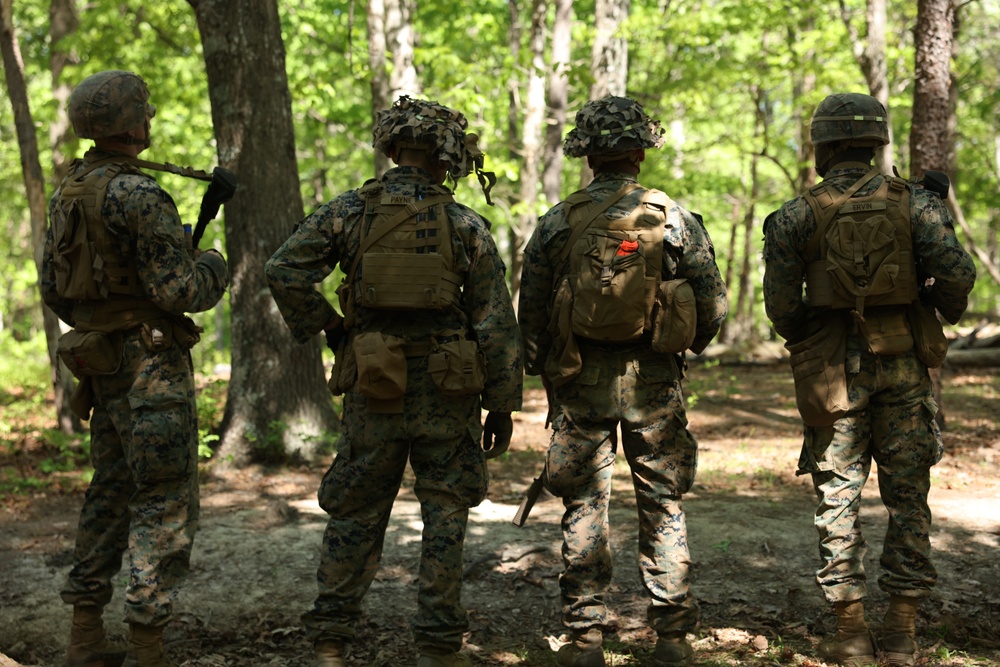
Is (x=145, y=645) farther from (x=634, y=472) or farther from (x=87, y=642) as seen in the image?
(x=634, y=472)

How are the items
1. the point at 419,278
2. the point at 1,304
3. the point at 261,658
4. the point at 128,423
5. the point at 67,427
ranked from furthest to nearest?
the point at 1,304
the point at 67,427
the point at 261,658
the point at 128,423
the point at 419,278

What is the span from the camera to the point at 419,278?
384 cm

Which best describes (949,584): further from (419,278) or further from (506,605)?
(419,278)

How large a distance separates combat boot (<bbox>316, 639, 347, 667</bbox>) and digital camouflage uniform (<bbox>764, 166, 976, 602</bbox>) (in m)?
2.26

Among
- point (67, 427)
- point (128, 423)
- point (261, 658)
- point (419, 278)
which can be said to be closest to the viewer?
point (419, 278)

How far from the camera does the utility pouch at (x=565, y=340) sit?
4211 mm

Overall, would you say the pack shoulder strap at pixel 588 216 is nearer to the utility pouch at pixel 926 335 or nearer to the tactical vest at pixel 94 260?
the utility pouch at pixel 926 335

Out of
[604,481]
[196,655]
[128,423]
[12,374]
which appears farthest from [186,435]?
[12,374]

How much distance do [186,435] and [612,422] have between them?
2.00 meters

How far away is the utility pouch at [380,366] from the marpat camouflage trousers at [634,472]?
903mm

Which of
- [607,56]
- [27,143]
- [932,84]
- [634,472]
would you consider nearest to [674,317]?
[634,472]

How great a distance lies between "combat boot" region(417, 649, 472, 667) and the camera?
3.91 m

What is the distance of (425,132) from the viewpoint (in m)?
3.98

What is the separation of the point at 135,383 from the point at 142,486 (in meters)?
0.47
